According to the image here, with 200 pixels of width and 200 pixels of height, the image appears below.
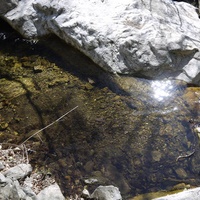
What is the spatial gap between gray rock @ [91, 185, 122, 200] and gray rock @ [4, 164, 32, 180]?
2.71 feet

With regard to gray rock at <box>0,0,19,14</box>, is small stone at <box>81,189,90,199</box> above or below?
below

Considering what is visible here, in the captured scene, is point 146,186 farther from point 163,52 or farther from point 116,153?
point 163,52

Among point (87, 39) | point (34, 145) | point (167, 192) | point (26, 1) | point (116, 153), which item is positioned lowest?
point (167, 192)

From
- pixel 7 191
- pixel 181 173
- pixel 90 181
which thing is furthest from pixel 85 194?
pixel 181 173

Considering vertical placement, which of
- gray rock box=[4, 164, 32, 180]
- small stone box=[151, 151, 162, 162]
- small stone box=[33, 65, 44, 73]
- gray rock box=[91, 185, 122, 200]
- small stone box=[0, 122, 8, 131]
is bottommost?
small stone box=[151, 151, 162, 162]

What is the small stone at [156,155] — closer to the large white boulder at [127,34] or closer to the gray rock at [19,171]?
the large white boulder at [127,34]

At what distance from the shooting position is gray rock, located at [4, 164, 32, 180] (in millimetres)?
3463

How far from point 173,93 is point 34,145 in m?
2.51

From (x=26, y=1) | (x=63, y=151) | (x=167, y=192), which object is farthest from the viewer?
(x=26, y=1)

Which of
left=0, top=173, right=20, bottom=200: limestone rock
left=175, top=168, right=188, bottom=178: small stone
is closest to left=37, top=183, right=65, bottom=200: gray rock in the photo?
left=0, top=173, right=20, bottom=200: limestone rock

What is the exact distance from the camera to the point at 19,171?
357cm

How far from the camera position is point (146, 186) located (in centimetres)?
391

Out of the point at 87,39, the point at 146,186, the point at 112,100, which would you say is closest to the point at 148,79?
the point at 112,100

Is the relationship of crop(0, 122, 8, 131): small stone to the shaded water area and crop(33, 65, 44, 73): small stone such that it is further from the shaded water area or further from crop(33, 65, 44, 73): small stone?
crop(33, 65, 44, 73): small stone
